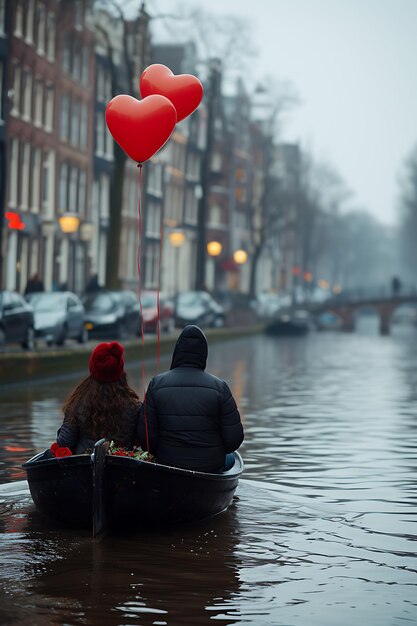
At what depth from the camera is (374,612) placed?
8789 mm

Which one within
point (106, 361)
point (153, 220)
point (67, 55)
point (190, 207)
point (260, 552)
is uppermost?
point (67, 55)

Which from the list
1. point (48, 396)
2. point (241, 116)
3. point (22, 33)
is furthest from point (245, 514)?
point (241, 116)

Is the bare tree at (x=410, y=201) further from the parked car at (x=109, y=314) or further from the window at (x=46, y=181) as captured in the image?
the parked car at (x=109, y=314)

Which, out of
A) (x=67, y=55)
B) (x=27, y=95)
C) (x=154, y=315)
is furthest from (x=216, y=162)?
(x=154, y=315)

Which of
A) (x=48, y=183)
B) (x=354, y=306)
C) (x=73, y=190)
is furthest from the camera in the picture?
(x=354, y=306)

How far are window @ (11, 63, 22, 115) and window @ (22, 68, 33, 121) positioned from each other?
520 millimetres

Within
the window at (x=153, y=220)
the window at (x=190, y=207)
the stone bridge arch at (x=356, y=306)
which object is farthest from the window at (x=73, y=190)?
the stone bridge arch at (x=356, y=306)

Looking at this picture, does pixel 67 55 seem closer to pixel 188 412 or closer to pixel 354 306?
pixel 354 306

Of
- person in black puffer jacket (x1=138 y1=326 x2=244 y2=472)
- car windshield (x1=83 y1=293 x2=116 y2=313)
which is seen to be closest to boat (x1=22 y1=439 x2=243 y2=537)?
person in black puffer jacket (x1=138 y1=326 x2=244 y2=472)

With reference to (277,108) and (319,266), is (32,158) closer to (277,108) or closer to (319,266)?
(277,108)

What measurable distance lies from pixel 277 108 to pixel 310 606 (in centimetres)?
7467

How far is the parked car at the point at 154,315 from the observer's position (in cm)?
5012

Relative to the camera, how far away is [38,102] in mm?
60625

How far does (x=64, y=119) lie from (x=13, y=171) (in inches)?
376
